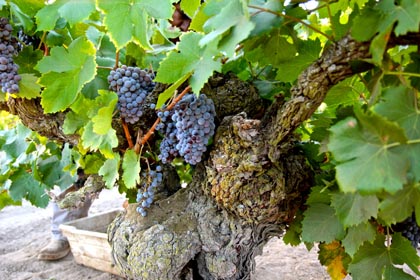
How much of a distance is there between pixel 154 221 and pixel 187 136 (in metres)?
0.34

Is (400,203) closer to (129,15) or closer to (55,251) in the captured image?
(129,15)

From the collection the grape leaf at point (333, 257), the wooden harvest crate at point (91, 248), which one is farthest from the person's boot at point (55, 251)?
the grape leaf at point (333, 257)

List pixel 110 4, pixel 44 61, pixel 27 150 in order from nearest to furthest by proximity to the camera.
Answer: pixel 110 4, pixel 44 61, pixel 27 150

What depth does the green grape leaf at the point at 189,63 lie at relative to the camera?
0.72m

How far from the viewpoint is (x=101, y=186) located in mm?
1226

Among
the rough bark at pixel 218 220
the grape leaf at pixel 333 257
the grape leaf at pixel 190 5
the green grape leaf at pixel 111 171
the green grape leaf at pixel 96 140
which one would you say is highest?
the grape leaf at pixel 190 5

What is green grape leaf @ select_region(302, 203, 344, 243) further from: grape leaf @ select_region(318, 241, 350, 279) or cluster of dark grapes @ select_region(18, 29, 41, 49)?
cluster of dark grapes @ select_region(18, 29, 41, 49)

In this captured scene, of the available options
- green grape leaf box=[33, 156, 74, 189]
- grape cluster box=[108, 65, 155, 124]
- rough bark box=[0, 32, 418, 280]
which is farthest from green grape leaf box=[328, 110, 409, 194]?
green grape leaf box=[33, 156, 74, 189]

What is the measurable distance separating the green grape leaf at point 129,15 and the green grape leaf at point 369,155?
1.53ft

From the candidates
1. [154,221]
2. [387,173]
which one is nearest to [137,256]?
[154,221]

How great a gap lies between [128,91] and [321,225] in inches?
22.6

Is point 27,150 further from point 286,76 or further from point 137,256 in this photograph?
point 286,76

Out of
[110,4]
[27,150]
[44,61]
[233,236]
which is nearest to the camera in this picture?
[110,4]

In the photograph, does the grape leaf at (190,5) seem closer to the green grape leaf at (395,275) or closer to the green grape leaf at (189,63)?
the green grape leaf at (189,63)
